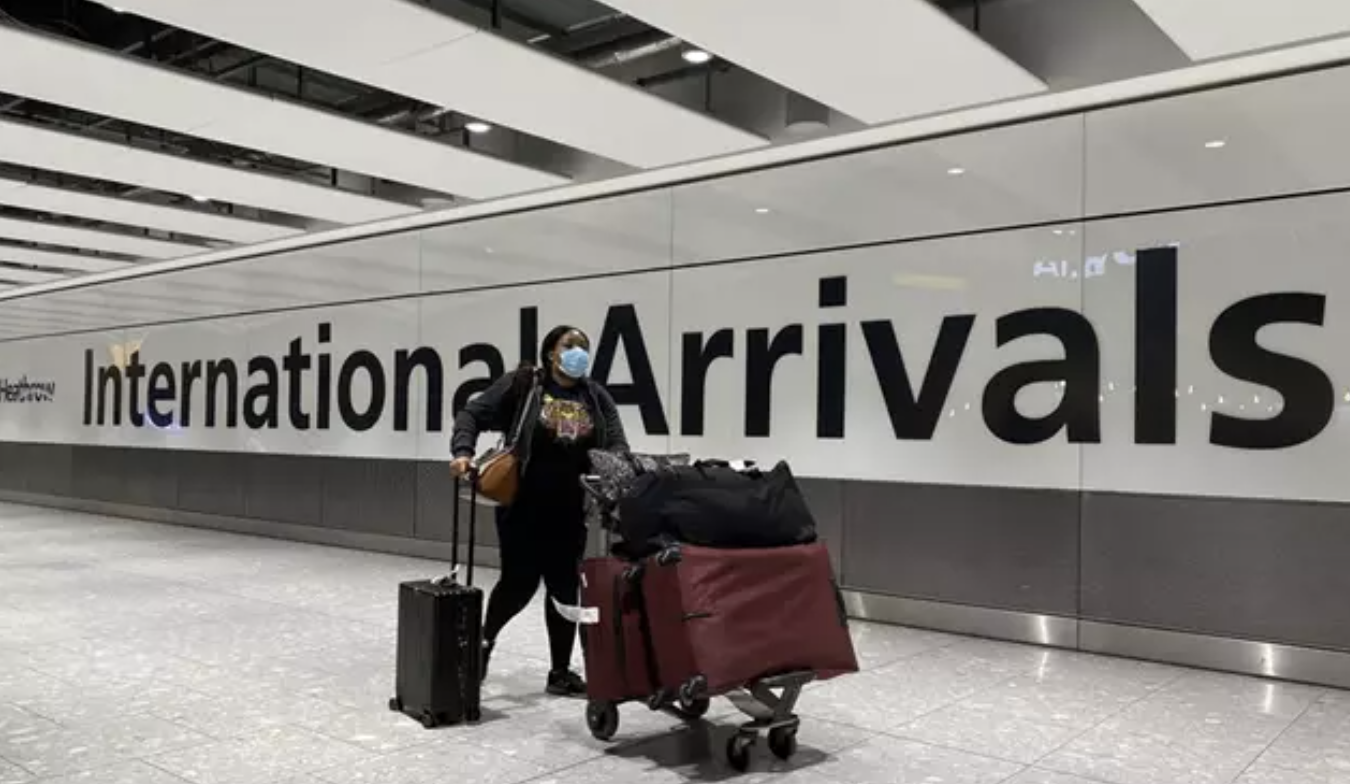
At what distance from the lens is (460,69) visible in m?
5.42

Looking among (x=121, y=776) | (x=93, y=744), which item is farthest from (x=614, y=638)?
(x=93, y=744)

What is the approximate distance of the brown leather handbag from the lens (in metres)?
4.19

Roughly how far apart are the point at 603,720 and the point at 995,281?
3.63 m

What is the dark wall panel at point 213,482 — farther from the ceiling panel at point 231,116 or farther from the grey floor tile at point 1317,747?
the grey floor tile at point 1317,747

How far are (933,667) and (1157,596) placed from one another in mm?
1284

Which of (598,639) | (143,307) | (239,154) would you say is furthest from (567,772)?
(143,307)

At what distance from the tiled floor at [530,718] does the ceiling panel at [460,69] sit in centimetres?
294

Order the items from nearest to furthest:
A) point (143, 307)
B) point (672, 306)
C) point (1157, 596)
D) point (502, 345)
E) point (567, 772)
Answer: point (567, 772)
point (1157, 596)
point (672, 306)
point (502, 345)
point (143, 307)

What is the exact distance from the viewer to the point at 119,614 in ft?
21.1

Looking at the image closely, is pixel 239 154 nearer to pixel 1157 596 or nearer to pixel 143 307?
pixel 143 307

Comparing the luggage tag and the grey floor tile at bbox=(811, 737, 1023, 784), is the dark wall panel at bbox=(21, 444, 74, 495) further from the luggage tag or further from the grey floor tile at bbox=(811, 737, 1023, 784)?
the grey floor tile at bbox=(811, 737, 1023, 784)

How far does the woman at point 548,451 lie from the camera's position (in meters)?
4.36

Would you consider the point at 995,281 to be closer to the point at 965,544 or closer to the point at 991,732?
the point at 965,544

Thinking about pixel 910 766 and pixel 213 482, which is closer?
pixel 910 766
